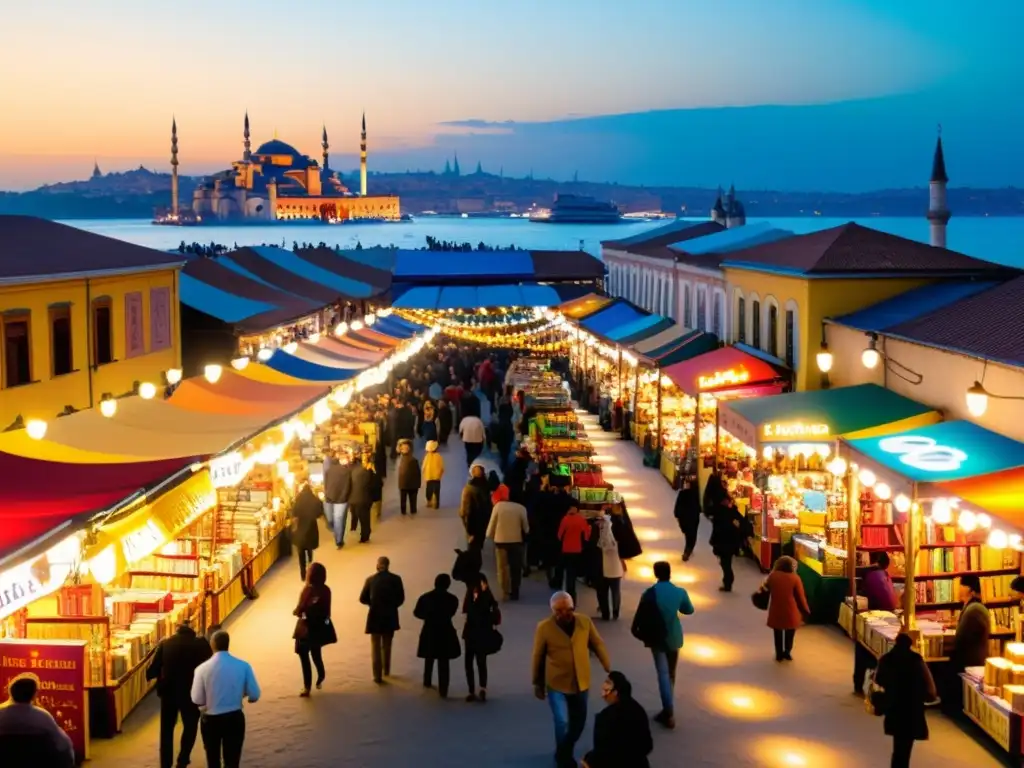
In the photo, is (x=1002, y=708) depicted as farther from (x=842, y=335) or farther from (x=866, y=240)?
(x=866, y=240)

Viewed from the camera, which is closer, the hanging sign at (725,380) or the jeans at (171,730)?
the jeans at (171,730)

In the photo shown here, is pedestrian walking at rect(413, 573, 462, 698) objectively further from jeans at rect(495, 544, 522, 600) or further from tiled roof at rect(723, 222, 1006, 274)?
tiled roof at rect(723, 222, 1006, 274)

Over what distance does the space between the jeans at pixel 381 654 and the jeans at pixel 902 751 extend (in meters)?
4.61

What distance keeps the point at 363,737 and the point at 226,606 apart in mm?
3752

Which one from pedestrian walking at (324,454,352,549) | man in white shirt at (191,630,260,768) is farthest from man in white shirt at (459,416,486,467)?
man in white shirt at (191,630,260,768)

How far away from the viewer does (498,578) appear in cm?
1462

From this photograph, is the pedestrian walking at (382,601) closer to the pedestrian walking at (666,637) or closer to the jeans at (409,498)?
the pedestrian walking at (666,637)

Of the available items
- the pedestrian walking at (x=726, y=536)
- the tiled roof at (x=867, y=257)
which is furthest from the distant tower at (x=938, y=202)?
the pedestrian walking at (x=726, y=536)

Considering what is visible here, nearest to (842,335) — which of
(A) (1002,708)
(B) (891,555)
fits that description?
(B) (891,555)

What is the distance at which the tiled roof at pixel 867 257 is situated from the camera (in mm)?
18438

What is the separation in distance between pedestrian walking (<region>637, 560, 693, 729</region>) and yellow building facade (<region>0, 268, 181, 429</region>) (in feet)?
30.6

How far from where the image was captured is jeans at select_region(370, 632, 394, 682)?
1130 cm

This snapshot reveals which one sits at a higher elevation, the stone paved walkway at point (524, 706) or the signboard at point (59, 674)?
the signboard at point (59, 674)

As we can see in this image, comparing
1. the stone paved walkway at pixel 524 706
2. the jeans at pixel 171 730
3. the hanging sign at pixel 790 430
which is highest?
the hanging sign at pixel 790 430
